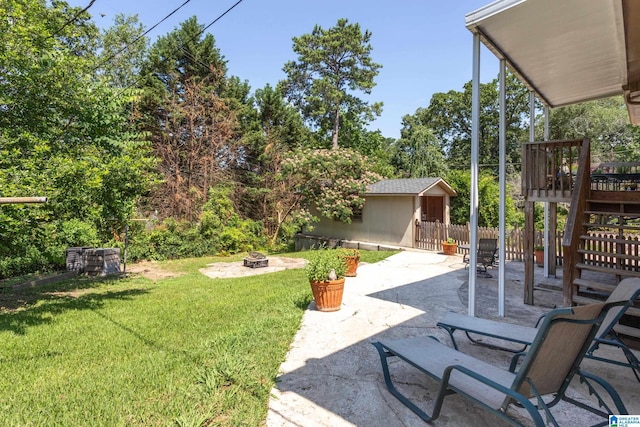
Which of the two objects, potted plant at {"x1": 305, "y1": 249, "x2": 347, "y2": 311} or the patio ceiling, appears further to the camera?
potted plant at {"x1": 305, "y1": 249, "x2": 347, "y2": 311}

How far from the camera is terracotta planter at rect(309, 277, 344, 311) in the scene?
4.84 meters

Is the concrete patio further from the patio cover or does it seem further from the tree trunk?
the tree trunk

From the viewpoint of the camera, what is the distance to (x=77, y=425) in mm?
2436

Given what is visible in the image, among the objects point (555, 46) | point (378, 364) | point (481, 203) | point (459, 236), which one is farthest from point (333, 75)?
point (378, 364)

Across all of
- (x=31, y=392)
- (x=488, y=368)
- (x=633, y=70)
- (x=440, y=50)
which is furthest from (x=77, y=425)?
(x=440, y=50)

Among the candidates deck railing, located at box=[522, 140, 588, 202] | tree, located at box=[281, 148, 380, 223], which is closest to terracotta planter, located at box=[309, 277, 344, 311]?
deck railing, located at box=[522, 140, 588, 202]

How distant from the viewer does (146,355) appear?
3703 millimetres

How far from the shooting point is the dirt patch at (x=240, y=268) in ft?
31.4

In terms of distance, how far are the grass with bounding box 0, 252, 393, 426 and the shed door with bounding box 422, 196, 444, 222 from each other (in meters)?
10.8

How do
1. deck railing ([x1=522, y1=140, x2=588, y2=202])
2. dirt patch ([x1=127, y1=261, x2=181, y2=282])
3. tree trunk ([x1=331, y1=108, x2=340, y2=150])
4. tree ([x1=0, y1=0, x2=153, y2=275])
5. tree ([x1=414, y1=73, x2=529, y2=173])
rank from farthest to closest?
tree ([x1=414, y1=73, x2=529, y2=173]) < tree trunk ([x1=331, y1=108, x2=340, y2=150]) < dirt patch ([x1=127, y1=261, x2=181, y2=282]) < tree ([x1=0, y1=0, x2=153, y2=275]) < deck railing ([x1=522, y1=140, x2=588, y2=202])

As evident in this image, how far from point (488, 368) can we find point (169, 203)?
51.8 ft

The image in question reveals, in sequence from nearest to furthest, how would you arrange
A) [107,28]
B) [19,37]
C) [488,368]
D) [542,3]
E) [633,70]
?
[488,368], [542,3], [633,70], [19,37], [107,28]

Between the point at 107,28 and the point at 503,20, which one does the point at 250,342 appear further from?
the point at 107,28

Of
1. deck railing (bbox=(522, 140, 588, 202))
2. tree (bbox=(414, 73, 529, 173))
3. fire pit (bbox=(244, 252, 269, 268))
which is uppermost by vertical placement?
tree (bbox=(414, 73, 529, 173))
